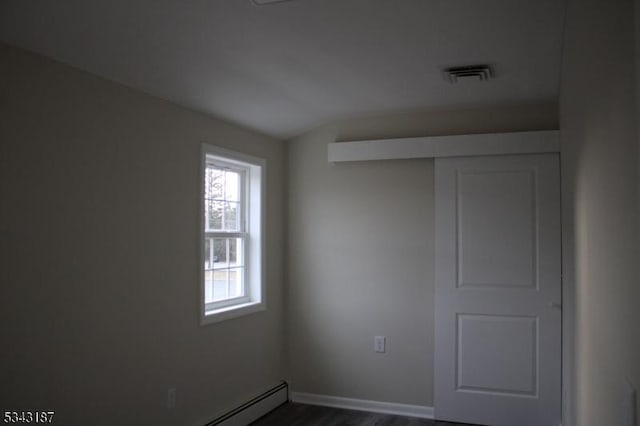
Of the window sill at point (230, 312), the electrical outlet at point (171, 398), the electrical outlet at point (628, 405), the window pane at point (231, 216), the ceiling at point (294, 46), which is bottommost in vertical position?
the electrical outlet at point (171, 398)

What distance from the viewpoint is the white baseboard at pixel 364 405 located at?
447 cm

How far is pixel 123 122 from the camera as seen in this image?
319 centimetres

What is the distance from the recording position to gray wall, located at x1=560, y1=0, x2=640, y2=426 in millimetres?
1000

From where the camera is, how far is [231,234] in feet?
14.4

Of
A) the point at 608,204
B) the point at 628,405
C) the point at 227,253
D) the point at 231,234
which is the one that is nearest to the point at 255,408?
the point at 227,253

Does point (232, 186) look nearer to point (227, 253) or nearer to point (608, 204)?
Answer: point (227, 253)

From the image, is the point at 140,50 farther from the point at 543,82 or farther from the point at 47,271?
the point at 543,82

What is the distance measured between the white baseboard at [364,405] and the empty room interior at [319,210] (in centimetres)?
2

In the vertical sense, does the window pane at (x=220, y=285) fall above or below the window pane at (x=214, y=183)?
below

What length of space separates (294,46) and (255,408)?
2.68 metres

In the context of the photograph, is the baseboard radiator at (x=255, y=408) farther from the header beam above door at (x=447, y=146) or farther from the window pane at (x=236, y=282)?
the header beam above door at (x=447, y=146)

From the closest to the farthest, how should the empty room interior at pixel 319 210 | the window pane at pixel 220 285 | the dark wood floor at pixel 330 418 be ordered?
1. the empty room interior at pixel 319 210
2. the window pane at pixel 220 285
3. the dark wood floor at pixel 330 418

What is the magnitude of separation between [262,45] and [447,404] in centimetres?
292

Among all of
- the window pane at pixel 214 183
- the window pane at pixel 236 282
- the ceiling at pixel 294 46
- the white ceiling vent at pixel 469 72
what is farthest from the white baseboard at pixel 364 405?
the white ceiling vent at pixel 469 72
